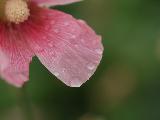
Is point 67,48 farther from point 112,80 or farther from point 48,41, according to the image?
point 112,80

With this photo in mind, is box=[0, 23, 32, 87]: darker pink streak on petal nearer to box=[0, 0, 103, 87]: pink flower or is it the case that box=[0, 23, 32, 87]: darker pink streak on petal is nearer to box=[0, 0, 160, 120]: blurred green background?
box=[0, 0, 103, 87]: pink flower

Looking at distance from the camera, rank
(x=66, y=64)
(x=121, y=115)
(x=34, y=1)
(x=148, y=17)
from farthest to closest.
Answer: (x=148, y=17), (x=121, y=115), (x=34, y=1), (x=66, y=64)

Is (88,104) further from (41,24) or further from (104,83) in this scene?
(41,24)

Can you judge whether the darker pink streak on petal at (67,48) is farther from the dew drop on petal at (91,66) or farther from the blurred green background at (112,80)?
the blurred green background at (112,80)

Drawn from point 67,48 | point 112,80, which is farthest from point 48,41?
point 112,80

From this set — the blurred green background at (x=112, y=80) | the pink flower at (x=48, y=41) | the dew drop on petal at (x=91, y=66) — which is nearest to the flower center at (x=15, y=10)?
the pink flower at (x=48, y=41)

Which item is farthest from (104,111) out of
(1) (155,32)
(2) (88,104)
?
(1) (155,32)
